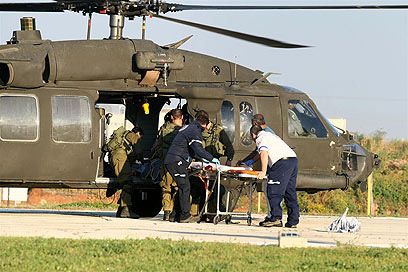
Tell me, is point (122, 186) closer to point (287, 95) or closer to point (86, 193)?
point (287, 95)

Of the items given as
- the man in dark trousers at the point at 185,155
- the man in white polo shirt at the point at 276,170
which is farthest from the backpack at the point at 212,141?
the man in white polo shirt at the point at 276,170

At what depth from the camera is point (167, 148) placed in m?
20.6

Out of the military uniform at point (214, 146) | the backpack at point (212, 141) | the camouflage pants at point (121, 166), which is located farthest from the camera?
the camouflage pants at point (121, 166)

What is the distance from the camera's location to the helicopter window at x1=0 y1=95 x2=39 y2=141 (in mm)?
20016

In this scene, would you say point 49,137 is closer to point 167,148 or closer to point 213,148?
point 167,148

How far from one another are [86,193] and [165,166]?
766 inches

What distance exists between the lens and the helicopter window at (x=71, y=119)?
66.9 feet

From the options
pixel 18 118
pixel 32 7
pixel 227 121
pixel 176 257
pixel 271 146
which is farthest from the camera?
pixel 227 121

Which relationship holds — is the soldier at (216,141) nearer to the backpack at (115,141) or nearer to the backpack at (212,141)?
the backpack at (212,141)

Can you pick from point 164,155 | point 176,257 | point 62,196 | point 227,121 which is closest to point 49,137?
point 164,155

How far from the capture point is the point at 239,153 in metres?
21.5

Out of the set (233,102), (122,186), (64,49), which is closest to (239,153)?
(233,102)

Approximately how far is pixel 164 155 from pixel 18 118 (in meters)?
2.74

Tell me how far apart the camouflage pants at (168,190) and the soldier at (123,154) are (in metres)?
1.11
